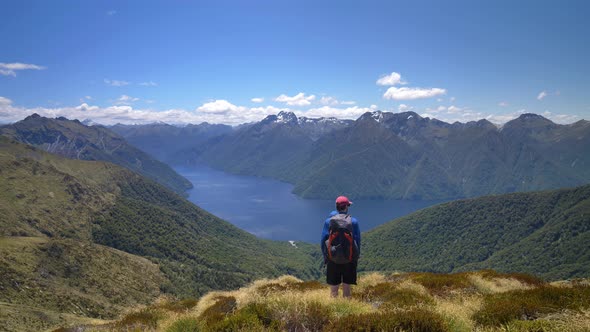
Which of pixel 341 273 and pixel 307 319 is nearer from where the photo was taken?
pixel 307 319

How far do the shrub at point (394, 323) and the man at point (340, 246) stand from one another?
3508 millimetres

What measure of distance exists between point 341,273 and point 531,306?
215 inches

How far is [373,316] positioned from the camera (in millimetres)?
8375

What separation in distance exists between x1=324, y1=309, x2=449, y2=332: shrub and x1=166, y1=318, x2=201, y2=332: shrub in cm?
437

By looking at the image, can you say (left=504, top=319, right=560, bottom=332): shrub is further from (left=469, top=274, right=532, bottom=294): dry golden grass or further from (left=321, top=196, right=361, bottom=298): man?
(left=469, top=274, right=532, bottom=294): dry golden grass

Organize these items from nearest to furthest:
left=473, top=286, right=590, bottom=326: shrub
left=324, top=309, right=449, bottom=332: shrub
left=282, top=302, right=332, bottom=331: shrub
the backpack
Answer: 1. left=324, top=309, right=449, bottom=332: shrub
2. left=473, top=286, right=590, bottom=326: shrub
3. left=282, top=302, right=332, bottom=331: shrub
4. the backpack

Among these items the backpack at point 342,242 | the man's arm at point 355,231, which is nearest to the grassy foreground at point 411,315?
the backpack at point 342,242

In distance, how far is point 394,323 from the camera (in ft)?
26.3

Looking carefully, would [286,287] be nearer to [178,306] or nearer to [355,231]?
[178,306]

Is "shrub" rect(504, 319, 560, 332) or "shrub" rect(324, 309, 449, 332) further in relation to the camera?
"shrub" rect(324, 309, 449, 332)

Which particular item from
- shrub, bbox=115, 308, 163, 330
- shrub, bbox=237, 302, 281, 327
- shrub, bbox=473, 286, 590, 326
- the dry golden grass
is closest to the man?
A: shrub, bbox=237, 302, 281, 327

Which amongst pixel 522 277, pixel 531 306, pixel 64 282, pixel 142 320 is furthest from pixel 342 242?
pixel 64 282

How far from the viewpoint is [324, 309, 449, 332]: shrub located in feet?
26.1

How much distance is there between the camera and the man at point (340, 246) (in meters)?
11.9
